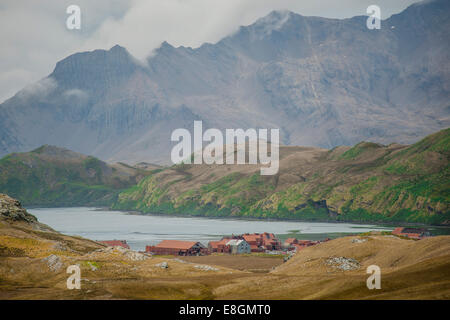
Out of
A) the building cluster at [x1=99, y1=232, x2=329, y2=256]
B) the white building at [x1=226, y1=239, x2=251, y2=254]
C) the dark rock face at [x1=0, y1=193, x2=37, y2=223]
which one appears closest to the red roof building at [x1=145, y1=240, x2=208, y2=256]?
the building cluster at [x1=99, y1=232, x2=329, y2=256]

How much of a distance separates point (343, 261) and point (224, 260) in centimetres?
7210

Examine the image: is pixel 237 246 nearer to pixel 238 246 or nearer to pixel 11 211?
pixel 238 246

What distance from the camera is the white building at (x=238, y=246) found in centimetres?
19039

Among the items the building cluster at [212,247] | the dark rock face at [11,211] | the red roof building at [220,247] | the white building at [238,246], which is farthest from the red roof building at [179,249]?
the dark rock face at [11,211]

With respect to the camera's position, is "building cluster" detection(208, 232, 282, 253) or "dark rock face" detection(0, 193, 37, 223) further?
"building cluster" detection(208, 232, 282, 253)

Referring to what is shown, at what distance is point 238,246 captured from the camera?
19112 centimetres

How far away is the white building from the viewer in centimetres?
19039

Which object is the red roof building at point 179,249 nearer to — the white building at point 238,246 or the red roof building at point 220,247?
the red roof building at point 220,247

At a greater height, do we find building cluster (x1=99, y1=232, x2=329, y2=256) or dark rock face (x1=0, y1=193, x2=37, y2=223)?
dark rock face (x1=0, y1=193, x2=37, y2=223)

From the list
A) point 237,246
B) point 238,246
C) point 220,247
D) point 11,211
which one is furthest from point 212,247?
point 11,211

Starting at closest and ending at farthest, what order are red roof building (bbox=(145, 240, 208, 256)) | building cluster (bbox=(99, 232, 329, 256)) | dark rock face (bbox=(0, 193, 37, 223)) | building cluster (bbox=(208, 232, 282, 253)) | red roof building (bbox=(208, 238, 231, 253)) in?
dark rock face (bbox=(0, 193, 37, 223)) → red roof building (bbox=(145, 240, 208, 256)) → building cluster (bbox=(99, 232, 329, 256)) → red roof building (bbox=(208, 238, 231, 253)) → building cluster (bbox=(208, 232, 282, 253))

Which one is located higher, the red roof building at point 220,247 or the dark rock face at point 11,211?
the dark rock face at point 11,211

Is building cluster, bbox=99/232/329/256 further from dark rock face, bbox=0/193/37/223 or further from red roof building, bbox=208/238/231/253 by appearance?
dark rock face, bbox=0/193/37/223
